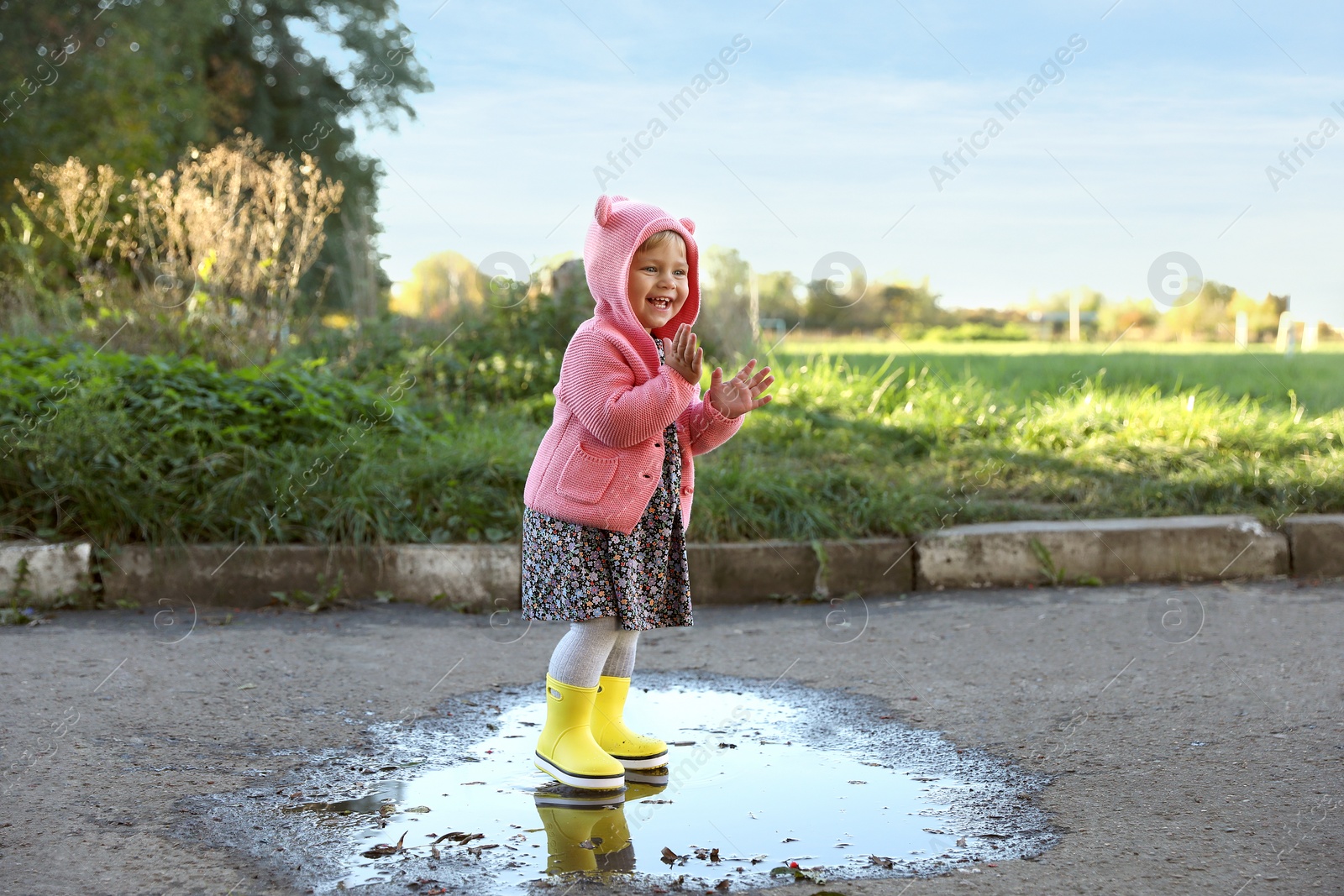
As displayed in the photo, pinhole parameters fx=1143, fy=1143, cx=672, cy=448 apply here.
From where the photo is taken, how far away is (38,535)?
5004 millimetres

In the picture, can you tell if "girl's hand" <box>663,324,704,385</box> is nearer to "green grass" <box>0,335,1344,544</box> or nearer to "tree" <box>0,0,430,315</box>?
"green grass" <box>0,335,1344,544</box>

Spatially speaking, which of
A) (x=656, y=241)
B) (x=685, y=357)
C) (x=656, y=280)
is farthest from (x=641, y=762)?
(x=656, y=241)

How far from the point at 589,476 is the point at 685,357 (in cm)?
38

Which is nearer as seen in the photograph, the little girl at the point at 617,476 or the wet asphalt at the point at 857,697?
the wet asphalt at the point at 857,697

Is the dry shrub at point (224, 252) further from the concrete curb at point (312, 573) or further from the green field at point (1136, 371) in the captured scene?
the green field at point (1136, 371)

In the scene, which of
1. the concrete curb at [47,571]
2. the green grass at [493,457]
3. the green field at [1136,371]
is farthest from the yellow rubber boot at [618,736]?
the green field at [1136,371]

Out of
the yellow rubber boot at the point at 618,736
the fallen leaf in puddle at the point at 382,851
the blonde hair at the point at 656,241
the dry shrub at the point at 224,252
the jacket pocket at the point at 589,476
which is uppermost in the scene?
the dry shrub at the point at 224,252

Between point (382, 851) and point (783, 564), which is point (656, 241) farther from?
point (783, 564)

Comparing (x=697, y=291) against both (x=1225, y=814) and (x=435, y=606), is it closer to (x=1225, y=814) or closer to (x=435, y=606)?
(x=1225, y=814)

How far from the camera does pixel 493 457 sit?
5.63 meters

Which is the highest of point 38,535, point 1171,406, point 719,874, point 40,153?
point 40,153

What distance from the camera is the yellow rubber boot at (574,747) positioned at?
2820mm

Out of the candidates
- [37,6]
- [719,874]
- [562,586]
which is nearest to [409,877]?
[719,874]

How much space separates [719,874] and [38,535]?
156 inches
